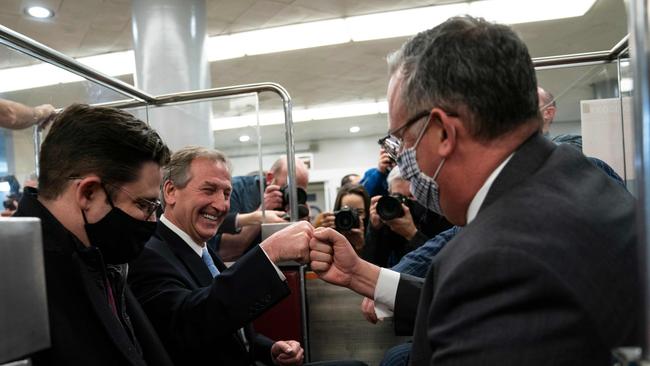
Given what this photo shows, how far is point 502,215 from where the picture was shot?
749 mm

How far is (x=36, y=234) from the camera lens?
677mm

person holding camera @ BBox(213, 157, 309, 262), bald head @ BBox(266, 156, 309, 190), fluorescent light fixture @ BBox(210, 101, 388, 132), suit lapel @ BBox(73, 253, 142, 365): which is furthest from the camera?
Result: fluorescent light fixture @ BBox(210, 101, 388, 132)

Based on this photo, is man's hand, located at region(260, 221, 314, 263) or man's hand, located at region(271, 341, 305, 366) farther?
man's hand, located at region(271, 341, 305, 366)

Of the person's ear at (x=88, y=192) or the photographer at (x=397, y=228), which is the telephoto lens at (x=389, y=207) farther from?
the person's ear at (x=88, y=192)

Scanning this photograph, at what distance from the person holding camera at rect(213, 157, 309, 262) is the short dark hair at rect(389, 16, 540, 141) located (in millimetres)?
Answer: 1628

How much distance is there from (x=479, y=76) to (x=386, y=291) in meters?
0.79

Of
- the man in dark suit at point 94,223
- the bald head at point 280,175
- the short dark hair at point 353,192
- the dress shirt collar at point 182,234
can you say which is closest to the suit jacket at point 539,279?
the man in dark suit at point 94,223

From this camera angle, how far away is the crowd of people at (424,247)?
675mm

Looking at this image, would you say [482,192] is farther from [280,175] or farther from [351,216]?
[280,175]

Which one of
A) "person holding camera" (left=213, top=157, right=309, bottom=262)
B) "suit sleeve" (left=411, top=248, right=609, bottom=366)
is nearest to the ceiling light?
"person holding camera" (left=213, top=157, right=309, bottom=262)

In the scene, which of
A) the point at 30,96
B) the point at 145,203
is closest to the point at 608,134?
the point at 145,203

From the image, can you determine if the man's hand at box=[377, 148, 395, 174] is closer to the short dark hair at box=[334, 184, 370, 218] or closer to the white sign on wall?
the short dark hair at box=[334, 184, 370, 218]

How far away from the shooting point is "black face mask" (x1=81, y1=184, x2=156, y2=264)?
1.15 metres

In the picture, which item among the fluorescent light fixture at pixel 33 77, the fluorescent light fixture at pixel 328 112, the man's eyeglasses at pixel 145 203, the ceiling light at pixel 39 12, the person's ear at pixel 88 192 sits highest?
the ceiling light at pixel 39 12
